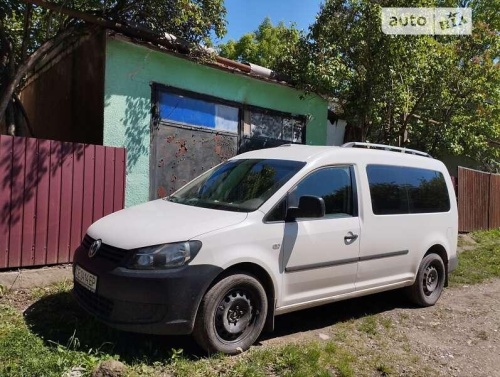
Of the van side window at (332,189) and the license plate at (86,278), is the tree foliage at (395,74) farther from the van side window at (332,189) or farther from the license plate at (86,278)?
the license plate at (86,278)

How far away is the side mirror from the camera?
4266 mm

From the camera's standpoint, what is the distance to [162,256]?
3672mm

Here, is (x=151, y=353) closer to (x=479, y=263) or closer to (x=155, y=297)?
(x=155, y=297)

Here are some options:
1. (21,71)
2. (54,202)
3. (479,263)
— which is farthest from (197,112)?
(479,263)

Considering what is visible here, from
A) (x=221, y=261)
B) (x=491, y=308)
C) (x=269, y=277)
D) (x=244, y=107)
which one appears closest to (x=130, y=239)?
(x=221, y=261)

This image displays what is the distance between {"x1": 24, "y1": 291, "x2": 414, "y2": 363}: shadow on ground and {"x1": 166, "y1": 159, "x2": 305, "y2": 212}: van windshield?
4.24 feet

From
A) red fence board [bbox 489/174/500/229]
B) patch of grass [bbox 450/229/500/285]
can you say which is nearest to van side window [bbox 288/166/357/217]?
patch of grass [bbox 450/229/500/285]

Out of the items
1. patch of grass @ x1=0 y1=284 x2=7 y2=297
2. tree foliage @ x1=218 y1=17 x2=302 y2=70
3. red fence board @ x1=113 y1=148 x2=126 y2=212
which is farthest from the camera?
tree foliage @ x1=218 y1=17 x2=302 y2=70

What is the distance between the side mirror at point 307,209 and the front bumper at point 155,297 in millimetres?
982

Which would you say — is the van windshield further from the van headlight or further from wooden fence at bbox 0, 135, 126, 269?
wooden fence at bbox 0, 135, 126, 269

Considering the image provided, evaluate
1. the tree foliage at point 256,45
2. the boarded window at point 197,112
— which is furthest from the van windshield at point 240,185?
the tree foliage at point 256,45

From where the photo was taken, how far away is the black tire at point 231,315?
3775mm

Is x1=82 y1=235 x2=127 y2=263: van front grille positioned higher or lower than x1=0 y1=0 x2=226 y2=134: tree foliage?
lower

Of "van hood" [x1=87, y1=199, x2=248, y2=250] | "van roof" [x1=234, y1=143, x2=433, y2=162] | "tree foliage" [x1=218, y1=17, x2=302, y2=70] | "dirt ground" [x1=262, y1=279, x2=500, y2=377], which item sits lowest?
"dirt ground" [x1=262, y1=279, x2=500, y2=377]
